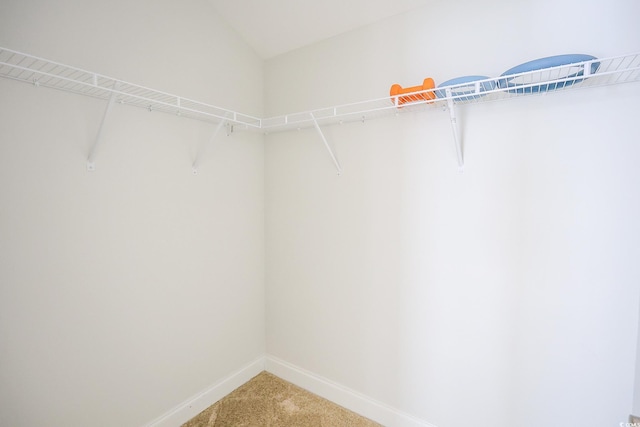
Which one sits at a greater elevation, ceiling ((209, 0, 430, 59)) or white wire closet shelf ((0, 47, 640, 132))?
ceiling ((209, 0, 430, 59))

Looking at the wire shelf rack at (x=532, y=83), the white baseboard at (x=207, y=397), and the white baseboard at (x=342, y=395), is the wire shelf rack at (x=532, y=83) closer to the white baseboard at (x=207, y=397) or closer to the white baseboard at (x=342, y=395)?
the white baseboard at (x=342, y=395)

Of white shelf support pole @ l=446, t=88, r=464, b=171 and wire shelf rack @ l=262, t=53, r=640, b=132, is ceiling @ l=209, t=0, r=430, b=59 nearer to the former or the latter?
wire shelf rack @ l=262, t=53, r=640, b=132

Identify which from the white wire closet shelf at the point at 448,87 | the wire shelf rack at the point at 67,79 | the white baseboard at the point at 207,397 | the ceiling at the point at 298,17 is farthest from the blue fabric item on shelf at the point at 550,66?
the white baseboard at the point at 207,397

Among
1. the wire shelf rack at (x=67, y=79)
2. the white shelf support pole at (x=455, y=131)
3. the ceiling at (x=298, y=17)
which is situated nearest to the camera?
the wire shelf rack at (x=67, y=79)

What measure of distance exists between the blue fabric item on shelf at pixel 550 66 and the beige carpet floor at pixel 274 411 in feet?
6.62

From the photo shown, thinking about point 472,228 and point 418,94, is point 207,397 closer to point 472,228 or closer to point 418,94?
point 472,228

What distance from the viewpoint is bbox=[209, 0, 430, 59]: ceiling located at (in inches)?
69.6

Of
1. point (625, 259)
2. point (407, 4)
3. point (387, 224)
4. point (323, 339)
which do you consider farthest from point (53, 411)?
point (407, 4)

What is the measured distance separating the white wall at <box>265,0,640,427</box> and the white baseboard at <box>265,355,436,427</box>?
53 mm

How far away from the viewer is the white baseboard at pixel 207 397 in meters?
1.78

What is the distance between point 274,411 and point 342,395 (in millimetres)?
458

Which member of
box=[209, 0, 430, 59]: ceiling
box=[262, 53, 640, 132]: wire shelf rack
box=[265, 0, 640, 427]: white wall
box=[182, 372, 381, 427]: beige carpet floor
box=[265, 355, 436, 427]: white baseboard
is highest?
box=[209, 0, 430, 59]: ceiling

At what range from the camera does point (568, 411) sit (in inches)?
53.7

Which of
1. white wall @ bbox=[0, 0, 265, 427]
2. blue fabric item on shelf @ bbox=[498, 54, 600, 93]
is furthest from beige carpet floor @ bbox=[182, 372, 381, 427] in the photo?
blue fabric item on shelf @ bbox=[498, 54, 600, 93]
